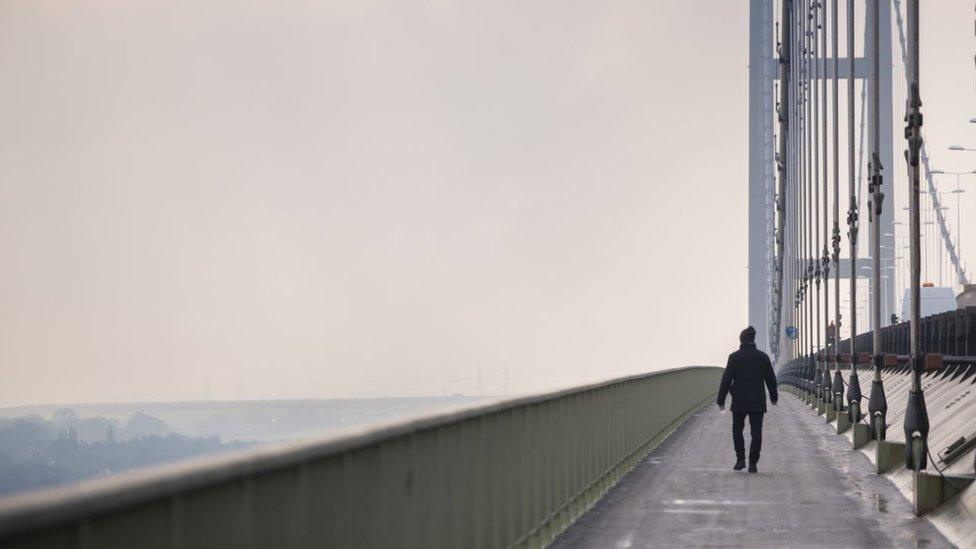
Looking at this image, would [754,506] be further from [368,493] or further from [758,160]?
[758,160]

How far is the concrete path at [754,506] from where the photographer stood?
13414mm

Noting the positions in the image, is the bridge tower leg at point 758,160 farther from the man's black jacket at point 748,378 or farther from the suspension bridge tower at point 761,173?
the man's black jacket at point 748,378

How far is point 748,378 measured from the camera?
899 inches

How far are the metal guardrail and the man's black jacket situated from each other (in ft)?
20.8

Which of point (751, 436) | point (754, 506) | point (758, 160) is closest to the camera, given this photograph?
point (754, 506)

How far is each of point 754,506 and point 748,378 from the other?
21.0 ft

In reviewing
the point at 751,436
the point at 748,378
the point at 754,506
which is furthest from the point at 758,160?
the point at 754,506

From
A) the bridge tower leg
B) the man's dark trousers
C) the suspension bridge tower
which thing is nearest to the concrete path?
the man's dark trousers

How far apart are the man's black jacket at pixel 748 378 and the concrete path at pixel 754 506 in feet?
2.80

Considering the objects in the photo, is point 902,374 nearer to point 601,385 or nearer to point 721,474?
point 721,474

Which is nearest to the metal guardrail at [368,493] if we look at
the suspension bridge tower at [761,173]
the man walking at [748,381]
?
the man walking at [748,381]

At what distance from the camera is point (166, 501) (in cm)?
511

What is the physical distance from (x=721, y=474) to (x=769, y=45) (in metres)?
119

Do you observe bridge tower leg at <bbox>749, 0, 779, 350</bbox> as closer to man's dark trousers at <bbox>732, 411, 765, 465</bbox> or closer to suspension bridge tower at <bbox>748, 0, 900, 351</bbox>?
suspension bridge tower at <bbox>748, 0, 900, 351</bbox>
